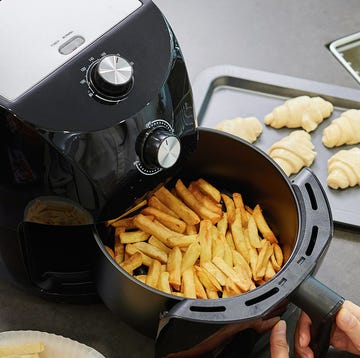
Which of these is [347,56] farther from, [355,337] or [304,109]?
[355,337]

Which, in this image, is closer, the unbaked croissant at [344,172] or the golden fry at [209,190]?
the golden fry at [209,190]

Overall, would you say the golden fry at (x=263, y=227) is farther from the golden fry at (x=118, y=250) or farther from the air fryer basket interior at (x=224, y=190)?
the golden fry at (x=118, y=250)

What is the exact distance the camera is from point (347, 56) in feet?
4.96

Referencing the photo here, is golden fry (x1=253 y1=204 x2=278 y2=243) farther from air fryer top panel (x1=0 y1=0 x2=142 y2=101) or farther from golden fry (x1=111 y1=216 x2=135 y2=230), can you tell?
air fryer top panel (x1=0 y1=0 x2=142 y2=101)

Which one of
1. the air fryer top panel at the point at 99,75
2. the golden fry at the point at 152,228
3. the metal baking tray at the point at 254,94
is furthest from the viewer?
the metal baking tray at the point at 254,94

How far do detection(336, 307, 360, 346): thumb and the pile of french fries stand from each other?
4.9 inches

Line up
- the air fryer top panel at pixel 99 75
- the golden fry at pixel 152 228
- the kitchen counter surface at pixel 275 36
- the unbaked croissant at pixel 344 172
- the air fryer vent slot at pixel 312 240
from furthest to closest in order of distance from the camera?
the kitchen counter surface at pixel 275 36 < the unbaked croissant at pixel 344 172 < the golden fry at pixel 152 228 < the air fryer vent slot at pixel 312 240 < the air fryer top panel at pixel 99 75

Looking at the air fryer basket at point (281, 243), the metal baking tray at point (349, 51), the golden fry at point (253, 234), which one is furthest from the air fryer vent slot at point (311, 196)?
the metal baking tray at point (349, 51)

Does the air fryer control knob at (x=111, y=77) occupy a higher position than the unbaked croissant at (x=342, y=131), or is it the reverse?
the air fryer control knob at (x=111, y=77)

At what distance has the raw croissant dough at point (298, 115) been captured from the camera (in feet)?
4.28

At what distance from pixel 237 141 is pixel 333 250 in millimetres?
299

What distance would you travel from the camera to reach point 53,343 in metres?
0.94

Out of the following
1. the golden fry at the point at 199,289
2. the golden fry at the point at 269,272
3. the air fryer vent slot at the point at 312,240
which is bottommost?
the golden fry at the point at 269,272

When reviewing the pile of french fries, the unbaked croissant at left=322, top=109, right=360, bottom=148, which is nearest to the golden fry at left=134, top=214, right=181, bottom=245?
the pile of french fries
